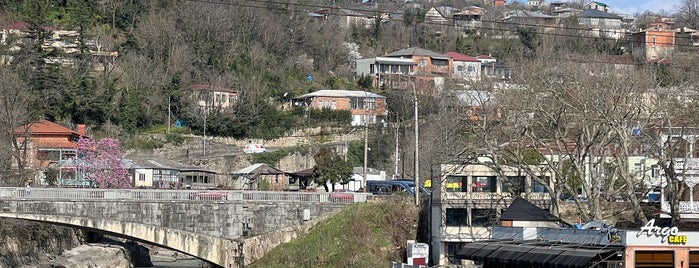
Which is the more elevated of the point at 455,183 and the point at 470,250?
the point at 455,183

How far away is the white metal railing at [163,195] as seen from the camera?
53.2 metres

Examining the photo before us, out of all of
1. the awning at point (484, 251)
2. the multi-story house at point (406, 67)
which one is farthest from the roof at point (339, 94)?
the awning at point (484, 251)

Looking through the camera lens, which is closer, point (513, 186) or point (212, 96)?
point (513, 186)

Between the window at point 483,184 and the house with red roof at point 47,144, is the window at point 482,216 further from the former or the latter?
the house with red roof at point 47,144

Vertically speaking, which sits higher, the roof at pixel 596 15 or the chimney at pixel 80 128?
the roof at pixel 596 15

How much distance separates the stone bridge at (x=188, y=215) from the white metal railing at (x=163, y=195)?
0.04 metres

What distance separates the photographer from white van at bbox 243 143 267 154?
88.8 m

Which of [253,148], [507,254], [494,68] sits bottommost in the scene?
[253,148]

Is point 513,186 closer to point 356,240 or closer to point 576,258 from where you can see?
point 356,240

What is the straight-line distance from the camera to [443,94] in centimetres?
9394

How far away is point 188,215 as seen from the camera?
178 ft

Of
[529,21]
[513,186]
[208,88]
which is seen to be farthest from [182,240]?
[529,21]

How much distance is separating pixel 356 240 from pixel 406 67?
203 ft

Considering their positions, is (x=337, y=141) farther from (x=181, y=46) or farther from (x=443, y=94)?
(x=181, y=46)
